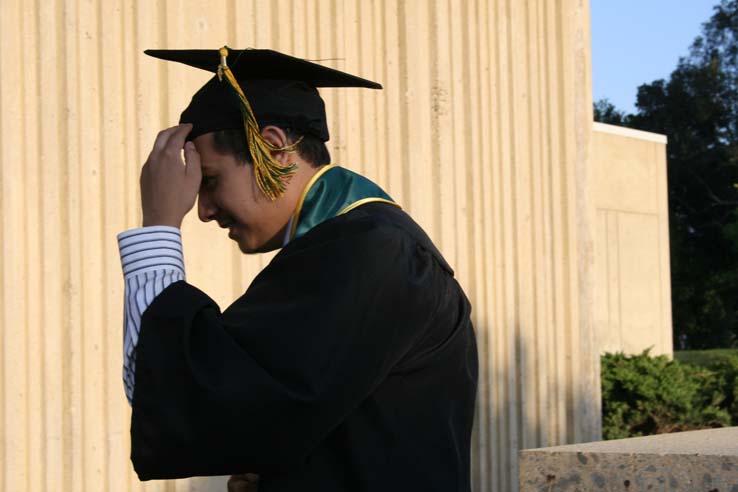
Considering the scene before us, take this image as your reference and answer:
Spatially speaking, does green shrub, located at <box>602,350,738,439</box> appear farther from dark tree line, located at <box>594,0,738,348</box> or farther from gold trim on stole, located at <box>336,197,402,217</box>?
dark tree line, located at <box>594,0,738,348</box>

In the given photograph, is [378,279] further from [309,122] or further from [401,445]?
[309,122]

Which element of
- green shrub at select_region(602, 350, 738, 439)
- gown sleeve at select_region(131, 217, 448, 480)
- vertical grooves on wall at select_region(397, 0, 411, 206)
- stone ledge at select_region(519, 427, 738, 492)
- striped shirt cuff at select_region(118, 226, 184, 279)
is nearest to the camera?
gown sleeve at select_region(131, 217, 448, 480)

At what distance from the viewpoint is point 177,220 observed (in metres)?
1.98

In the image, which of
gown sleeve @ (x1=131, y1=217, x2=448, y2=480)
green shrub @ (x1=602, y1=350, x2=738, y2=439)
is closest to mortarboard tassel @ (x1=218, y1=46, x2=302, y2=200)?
gown sleeve @ (x1=131, y1=217, x2=448, y2=480)

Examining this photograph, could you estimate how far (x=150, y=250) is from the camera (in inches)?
76.0

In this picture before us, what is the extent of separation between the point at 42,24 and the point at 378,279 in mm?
2735

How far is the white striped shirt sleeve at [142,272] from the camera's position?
1.87 m

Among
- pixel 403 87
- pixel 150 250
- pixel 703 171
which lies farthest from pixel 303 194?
pixel 703 171

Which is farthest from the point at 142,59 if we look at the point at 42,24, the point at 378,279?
the point at 378,279

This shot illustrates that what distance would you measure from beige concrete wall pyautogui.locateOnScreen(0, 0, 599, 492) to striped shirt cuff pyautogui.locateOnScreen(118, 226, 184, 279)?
7.32ft

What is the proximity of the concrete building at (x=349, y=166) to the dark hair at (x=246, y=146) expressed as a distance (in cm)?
215

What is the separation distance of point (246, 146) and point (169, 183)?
16 centimetres

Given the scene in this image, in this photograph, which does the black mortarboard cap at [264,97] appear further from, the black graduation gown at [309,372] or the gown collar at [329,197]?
the black graduation gown at [309,372]

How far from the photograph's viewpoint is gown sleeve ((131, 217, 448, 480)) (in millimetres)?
1773
